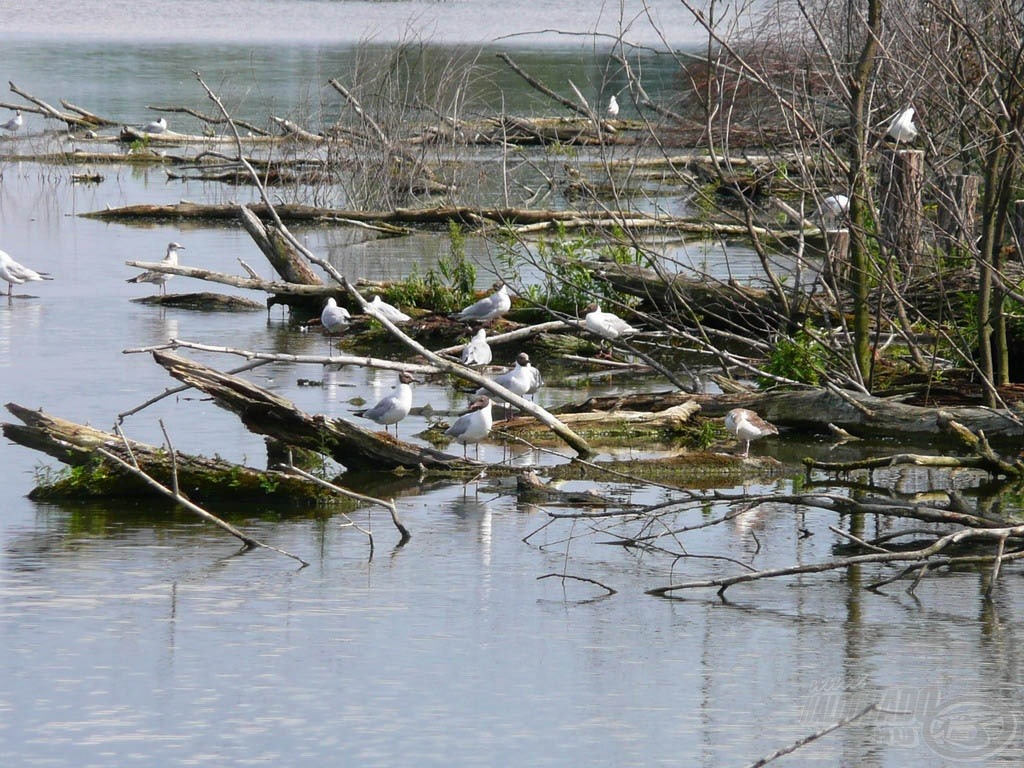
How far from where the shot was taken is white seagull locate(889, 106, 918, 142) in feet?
32.6

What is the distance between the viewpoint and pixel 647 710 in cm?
536

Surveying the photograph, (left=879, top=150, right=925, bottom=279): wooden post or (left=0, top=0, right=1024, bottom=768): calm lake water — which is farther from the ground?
(left=879, top=150, right=925, bottom=279): wooden post

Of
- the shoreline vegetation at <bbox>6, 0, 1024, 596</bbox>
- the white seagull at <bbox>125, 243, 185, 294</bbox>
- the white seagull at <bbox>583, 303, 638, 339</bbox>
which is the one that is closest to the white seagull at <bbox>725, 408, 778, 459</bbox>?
the shoreline vegetation at <bbox>6, 0, 1024, 596</bbox>

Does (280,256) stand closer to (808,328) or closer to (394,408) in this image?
(394,408)

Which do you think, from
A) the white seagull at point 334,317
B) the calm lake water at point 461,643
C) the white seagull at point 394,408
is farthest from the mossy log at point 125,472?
the white seagull at point 334,317

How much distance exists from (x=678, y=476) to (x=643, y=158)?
19.3 meters

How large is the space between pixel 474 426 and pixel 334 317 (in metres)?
4.63

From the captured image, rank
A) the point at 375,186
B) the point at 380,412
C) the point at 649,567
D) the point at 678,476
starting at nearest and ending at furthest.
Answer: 1. the point at 649,567
2. the point at 678,476
3. the point at 380,412
4. the point at 375,186

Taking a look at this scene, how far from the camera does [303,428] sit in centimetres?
879

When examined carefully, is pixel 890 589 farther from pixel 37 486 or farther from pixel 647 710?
pixel 37 486

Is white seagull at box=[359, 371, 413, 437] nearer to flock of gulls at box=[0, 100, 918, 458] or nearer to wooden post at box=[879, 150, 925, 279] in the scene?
flock of gulls at box=[0, 100, 918, 458]

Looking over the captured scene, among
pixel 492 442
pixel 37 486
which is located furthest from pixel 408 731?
pixel 492 442

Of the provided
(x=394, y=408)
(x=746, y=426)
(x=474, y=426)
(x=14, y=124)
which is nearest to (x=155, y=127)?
(x=14, y=124)

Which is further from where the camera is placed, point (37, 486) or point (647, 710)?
point (37, 486)
